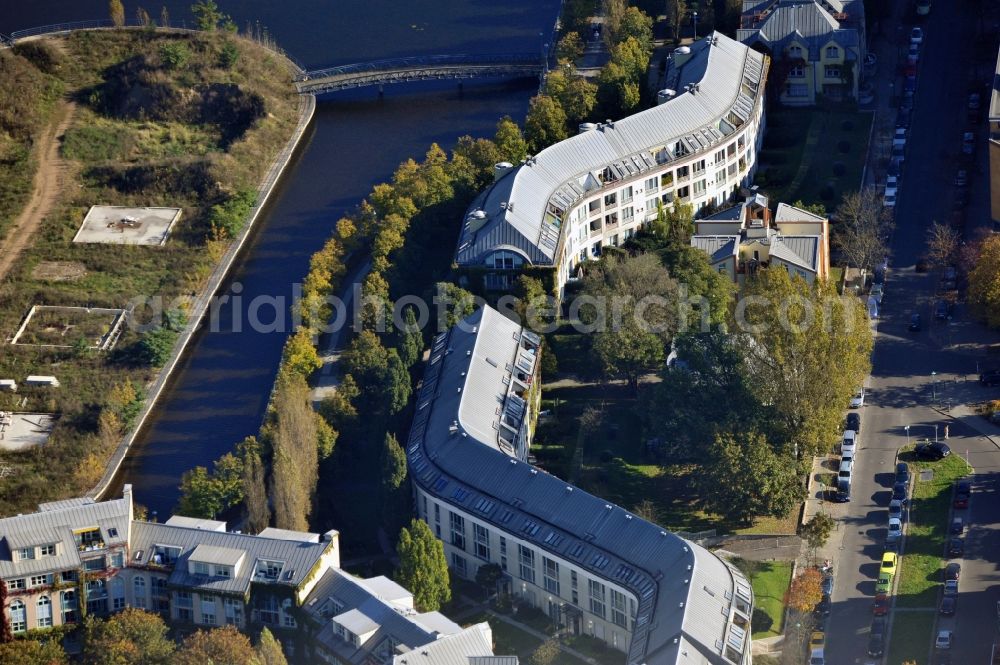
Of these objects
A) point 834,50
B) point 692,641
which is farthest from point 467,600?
point 834,50

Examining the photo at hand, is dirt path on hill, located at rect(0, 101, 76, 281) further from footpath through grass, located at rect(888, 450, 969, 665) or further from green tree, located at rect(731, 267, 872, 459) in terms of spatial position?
footpath through grass, located at rect(888, 450, 969, 665)

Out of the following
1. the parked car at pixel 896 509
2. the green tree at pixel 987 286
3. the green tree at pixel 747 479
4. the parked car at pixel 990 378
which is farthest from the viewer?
the green tree at pixel 987 286

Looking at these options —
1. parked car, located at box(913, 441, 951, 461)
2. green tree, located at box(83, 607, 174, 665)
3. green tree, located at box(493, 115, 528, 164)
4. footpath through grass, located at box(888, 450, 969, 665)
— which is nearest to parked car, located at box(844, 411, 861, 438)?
footpath through grass, located at box(888, 450, 969, 665)

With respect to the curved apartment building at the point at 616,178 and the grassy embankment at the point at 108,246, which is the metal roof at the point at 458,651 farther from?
the curved apartment building at the point at 616,178

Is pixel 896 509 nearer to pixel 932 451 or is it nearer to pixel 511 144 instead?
pixel 932 451

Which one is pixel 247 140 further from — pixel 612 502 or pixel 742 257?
pixel 612 502

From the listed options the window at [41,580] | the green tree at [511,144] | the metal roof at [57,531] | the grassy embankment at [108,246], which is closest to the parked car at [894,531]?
the metal roof at [57,531]
